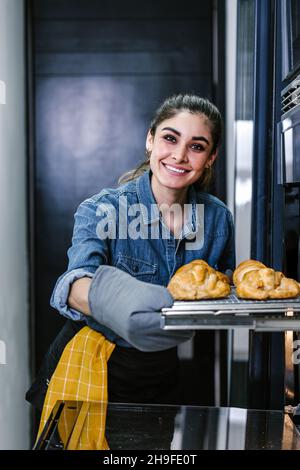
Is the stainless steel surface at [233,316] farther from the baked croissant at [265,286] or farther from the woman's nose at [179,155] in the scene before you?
the woman's nose at [179,155]

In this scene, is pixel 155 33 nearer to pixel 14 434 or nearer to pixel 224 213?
pixel 224 213

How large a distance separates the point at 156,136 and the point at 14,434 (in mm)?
941

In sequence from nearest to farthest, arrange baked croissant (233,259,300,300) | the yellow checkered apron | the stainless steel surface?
Result: the stainless steel surface
baked croissant (233,259,300,300)
the yellow checkered apron

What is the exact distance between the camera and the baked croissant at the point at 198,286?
92cm

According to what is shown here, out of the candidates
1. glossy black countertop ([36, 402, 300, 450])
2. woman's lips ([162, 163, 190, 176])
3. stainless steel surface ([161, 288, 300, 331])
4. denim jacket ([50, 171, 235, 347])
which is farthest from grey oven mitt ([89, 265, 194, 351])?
woman's lips ([162, 163, 190, 176])

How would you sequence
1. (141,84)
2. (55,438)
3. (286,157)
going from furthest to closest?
(141,84) → (286,157) → (55,438)

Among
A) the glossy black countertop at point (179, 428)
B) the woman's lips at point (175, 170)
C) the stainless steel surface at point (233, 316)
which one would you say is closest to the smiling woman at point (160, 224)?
the woman's lips at point (175, 170)

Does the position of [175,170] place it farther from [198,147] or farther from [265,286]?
[265,286]

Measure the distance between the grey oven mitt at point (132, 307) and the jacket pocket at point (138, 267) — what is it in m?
0.32

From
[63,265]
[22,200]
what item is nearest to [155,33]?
[22,200]

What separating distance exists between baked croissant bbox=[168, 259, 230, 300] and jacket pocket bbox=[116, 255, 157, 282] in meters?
0.26

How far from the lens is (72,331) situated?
1.27m

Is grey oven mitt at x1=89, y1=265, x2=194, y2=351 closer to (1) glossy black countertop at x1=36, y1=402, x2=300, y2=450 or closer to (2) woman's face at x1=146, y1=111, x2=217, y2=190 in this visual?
(1) glossy black countertop at x1=36, y1=402, x2=300, y2=450

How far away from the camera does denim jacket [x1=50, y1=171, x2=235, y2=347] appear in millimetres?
1151
